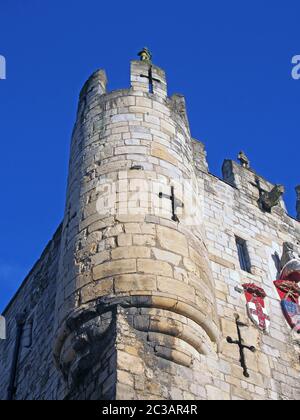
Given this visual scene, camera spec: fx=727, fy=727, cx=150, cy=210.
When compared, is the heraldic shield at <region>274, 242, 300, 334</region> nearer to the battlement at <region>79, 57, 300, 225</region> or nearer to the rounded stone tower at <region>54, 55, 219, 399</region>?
the battlement at <region>79, 57, 300, 225</region>

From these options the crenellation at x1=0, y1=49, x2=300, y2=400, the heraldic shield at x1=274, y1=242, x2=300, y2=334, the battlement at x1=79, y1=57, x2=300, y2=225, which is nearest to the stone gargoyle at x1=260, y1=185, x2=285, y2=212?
the crenellation at x1=0, y1=49, x2=300, y2=400

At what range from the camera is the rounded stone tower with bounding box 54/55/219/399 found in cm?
777

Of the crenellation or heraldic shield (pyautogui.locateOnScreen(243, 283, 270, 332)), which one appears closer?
the crenellation

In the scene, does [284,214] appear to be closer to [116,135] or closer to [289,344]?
[289,344]

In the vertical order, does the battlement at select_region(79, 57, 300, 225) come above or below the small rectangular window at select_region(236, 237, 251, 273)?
above

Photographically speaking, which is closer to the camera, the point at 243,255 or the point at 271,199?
the point at 243,255

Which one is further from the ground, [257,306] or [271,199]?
[271,199]

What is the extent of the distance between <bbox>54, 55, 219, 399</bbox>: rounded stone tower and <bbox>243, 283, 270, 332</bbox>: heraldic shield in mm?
1416

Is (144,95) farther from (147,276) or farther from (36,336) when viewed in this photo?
(36,336)

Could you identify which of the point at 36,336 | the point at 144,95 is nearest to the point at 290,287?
the point at 144,95

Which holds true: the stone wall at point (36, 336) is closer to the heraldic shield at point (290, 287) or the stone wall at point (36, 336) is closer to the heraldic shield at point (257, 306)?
the heraldic shield at point (257, 306)

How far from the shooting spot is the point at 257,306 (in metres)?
10.6

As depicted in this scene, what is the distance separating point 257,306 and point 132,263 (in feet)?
9.92
